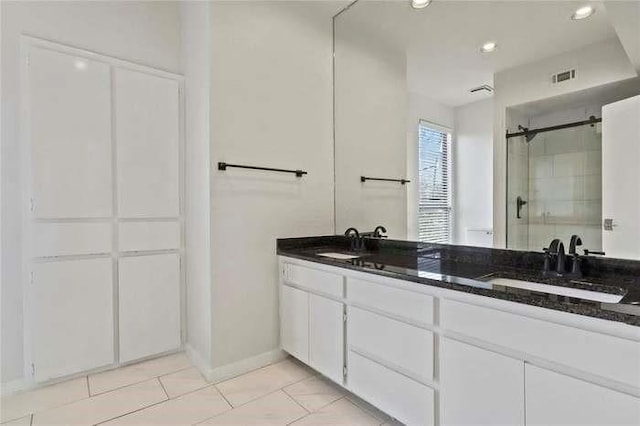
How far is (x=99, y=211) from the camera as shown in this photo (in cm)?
220

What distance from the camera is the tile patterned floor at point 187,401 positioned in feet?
5.61

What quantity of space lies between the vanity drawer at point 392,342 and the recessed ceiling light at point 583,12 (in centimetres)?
165

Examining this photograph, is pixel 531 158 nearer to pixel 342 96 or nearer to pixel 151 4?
pixel 342 96

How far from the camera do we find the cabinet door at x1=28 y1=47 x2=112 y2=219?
1.98 metres

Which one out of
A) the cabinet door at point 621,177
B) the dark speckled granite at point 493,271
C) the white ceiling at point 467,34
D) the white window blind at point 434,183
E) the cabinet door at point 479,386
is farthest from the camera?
the white window blind at point 434,183

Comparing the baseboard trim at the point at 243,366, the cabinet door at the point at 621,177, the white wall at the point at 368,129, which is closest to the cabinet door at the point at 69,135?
the baseboard trim at the point at 243,366

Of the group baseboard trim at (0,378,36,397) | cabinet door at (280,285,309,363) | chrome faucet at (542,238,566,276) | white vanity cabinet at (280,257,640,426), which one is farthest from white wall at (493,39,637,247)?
baseboard trim at (0,378,36,397)

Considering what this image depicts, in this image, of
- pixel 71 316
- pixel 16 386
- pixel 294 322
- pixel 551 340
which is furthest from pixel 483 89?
pixel 16 386

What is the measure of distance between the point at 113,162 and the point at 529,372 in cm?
260

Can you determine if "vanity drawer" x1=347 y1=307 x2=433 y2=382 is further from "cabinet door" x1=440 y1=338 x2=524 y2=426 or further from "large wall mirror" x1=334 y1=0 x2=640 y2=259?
"large wall mirror" x1=334 y1=0 x2=640 y2=259

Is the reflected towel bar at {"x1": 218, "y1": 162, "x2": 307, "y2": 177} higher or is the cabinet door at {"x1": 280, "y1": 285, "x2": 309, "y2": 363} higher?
the reflected towel bar at {"x1": 218, "y1": 162, "x2": 307, "y2": 177}

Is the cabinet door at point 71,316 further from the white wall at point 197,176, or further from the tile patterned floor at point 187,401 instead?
the white wall at point 197,176

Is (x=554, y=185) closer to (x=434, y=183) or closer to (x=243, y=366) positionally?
(x=434, y=183)

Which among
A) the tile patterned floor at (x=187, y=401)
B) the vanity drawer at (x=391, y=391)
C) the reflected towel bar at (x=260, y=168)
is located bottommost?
the tile patterned floor at (x=187, y=401)
